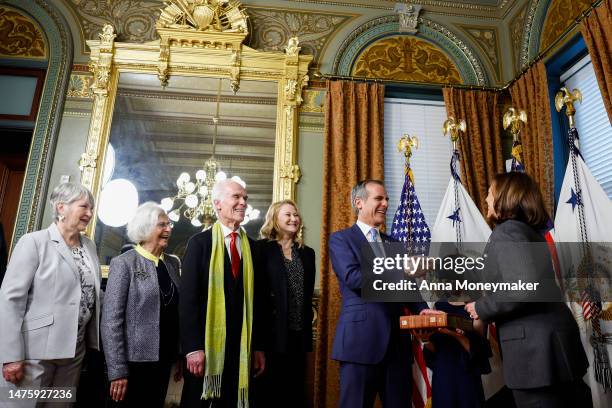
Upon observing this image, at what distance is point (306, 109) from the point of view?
4.37 m

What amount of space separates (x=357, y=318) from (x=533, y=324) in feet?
2.27

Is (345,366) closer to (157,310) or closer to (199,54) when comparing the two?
(157,310)

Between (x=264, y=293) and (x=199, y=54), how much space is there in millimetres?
2809

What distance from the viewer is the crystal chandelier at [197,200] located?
12.4ft

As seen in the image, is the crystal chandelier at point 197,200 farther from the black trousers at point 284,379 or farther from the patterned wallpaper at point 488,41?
the patterned wallpaper at point 488,41

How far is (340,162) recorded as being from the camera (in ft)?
13.5

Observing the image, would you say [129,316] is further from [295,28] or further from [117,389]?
[295,28]

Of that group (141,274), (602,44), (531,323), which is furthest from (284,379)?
(602,44)

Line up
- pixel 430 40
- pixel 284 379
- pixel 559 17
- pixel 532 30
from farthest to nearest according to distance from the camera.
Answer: pixel 430 40
pixel 532 30
pixel 559 17
pixel 284 379

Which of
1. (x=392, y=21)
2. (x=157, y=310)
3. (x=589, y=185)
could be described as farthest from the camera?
(x=392, y=21)

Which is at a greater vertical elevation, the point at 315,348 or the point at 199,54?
the point at 199,54

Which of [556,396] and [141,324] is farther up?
[141,324]

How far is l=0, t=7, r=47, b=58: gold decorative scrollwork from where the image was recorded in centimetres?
428

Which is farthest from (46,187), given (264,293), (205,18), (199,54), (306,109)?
(264,293)
